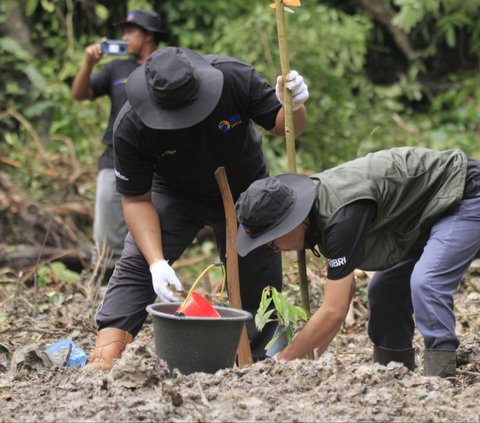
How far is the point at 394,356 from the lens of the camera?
4.71 meters

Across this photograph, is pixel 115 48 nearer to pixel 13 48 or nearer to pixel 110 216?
pixel 110 216

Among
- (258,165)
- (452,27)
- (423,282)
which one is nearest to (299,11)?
(452,27)

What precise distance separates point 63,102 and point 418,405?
7.68m

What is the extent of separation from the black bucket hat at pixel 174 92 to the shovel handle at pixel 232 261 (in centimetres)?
30

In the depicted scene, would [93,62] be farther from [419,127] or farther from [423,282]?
[419,127]

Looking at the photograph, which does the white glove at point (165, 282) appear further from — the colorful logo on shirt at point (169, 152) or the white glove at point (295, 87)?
the white glove at point (295, 87)

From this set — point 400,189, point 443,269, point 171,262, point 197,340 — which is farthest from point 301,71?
point 197,340

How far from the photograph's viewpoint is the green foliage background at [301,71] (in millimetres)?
9953

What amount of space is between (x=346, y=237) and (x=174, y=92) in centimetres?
96

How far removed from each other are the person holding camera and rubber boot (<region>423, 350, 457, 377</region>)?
3.51 metres

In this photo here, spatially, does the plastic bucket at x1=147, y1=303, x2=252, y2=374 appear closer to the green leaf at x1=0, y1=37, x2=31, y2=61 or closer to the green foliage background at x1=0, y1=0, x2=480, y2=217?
the green foliage background at x1=0, y1=0, x2=480, y2=217

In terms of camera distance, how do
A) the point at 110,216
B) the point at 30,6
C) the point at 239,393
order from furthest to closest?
the point at 30,6
the point at 110,216
the point at 239,393

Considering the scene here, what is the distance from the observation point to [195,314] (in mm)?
3887

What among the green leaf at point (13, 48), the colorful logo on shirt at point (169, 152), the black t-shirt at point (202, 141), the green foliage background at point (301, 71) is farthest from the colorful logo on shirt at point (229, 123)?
the green leaf at point (13, 48)
